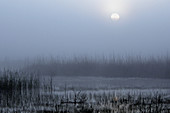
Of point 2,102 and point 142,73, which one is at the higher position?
point 142,73

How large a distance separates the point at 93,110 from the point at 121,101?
391cm

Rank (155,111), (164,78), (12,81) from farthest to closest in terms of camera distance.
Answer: (164,78), (12,81), (155,111)

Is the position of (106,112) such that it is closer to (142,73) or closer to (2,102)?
(2,102)

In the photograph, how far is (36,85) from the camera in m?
23.7

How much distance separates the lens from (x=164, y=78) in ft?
142

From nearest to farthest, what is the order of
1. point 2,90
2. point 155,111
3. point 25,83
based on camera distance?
1. point 155,111
2. point 2,90
3. point 25,83

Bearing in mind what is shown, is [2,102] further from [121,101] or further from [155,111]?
[155,111]

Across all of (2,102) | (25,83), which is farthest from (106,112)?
(25,83)

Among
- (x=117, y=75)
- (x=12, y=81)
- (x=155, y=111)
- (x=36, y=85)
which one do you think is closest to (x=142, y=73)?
(x=117, y=75)

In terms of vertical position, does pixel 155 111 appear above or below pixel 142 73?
below

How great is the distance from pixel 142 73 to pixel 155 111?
36390 mm

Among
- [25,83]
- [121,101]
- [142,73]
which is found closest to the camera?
[121,101]

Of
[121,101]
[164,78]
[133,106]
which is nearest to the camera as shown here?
[133,106]

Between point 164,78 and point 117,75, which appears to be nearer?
point 164,78
